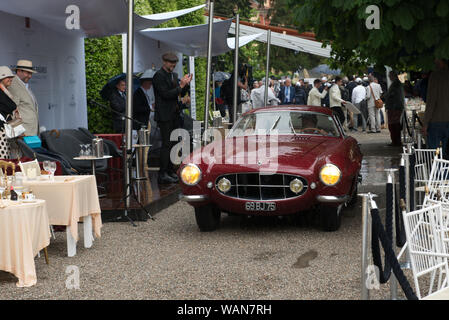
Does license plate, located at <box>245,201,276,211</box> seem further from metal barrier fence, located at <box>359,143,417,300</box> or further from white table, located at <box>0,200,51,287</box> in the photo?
white table, located at <box>0,200,51,287</box>

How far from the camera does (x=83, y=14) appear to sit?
1121cm

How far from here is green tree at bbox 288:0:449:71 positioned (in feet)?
26.8

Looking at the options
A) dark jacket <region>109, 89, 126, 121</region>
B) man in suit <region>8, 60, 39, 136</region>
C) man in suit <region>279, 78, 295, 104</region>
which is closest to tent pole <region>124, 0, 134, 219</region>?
man in suit <region>8, 60, 39, 136</region>

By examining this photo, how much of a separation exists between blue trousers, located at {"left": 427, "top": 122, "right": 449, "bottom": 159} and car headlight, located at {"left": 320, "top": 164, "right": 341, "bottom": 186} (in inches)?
110

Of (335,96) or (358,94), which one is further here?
(358,94)

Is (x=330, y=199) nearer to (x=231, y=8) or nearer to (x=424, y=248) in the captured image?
(x=424, y=248)

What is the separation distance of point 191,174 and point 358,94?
1981 cm

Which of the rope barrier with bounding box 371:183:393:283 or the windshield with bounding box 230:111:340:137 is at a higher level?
the windshield with bounding box 230:111:340:137

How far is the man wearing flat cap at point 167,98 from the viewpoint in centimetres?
1102

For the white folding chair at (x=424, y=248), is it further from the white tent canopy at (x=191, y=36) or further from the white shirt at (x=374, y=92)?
the white shirt at (x=374, y=92)

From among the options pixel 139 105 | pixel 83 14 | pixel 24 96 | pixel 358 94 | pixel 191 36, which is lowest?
pixel 139 105

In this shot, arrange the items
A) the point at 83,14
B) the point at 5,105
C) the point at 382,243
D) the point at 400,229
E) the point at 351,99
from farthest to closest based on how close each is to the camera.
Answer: the point at 351,99, the point at 83,14, the point at 5,105, the point at 400,229, the point at 382,243

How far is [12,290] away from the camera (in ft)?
19.3

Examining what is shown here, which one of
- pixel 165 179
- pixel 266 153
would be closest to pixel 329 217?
pixel 266 153
